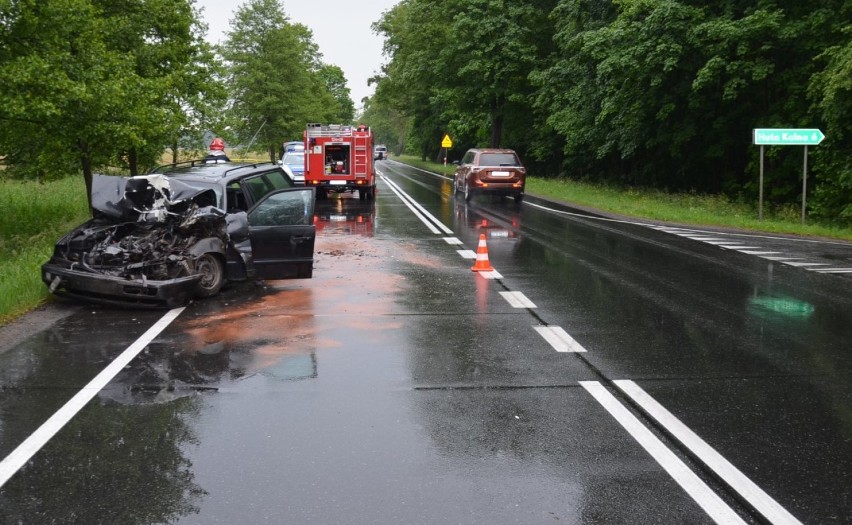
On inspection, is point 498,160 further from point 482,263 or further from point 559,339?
point 559,339

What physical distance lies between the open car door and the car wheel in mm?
419

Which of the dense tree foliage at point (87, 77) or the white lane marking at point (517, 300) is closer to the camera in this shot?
the white lane marking at point (517, 300)

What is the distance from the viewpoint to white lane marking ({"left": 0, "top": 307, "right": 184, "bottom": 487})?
14.5 ft

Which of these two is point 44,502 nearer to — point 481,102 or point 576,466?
point 576,466

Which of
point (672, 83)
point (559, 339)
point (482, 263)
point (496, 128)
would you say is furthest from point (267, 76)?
point (559, 339)

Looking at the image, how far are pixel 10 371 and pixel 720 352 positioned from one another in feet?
18.9

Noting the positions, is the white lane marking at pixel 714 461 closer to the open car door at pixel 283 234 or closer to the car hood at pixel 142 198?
the open car door at pixel 283 234

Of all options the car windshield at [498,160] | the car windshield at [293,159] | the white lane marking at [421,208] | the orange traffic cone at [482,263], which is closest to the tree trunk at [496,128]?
the white lane marking at [421,208]

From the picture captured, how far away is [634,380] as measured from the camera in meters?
6.09

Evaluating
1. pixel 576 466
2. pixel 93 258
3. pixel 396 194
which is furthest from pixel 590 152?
pixel 576 466

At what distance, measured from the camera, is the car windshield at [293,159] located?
33.3 meters

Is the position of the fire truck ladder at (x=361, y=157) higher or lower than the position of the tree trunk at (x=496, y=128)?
lower

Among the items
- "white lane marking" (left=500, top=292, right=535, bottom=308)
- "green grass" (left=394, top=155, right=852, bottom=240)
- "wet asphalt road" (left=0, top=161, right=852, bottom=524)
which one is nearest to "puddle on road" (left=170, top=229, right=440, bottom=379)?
"wet asphalt road" (left=0, top=161, right=852, bottom=524)

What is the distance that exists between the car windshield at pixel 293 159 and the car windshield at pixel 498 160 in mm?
9234
